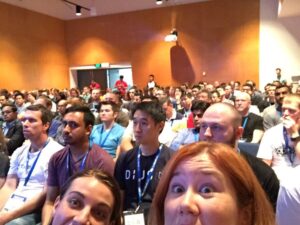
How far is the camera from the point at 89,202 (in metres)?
1.32

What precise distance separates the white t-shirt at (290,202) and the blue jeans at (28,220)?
1850mm

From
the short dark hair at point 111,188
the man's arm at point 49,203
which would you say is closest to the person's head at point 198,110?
the man's arm at point 49,203

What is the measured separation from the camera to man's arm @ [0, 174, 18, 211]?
9.26 ft

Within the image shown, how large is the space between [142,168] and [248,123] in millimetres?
2588

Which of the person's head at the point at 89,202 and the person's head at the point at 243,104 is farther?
the person's head at the point at 243,104

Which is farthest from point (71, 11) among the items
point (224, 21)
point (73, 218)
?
point (73, 218)

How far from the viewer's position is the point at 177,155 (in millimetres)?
1026

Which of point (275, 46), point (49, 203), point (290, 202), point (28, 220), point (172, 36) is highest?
point (172, 36)

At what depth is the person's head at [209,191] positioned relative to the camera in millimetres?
854

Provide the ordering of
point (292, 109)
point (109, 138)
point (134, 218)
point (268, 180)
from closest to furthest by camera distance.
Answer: point (268, 180) < point (134, 218) < point (292, 109) < point (109, 138)

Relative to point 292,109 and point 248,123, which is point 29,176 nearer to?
point 292,109

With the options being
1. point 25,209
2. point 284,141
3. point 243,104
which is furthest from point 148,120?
point 243,104

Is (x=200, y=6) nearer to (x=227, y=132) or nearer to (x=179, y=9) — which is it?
(x=179, y=9)

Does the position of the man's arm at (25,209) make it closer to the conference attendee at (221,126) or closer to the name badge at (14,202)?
the name badge at (14,202)
